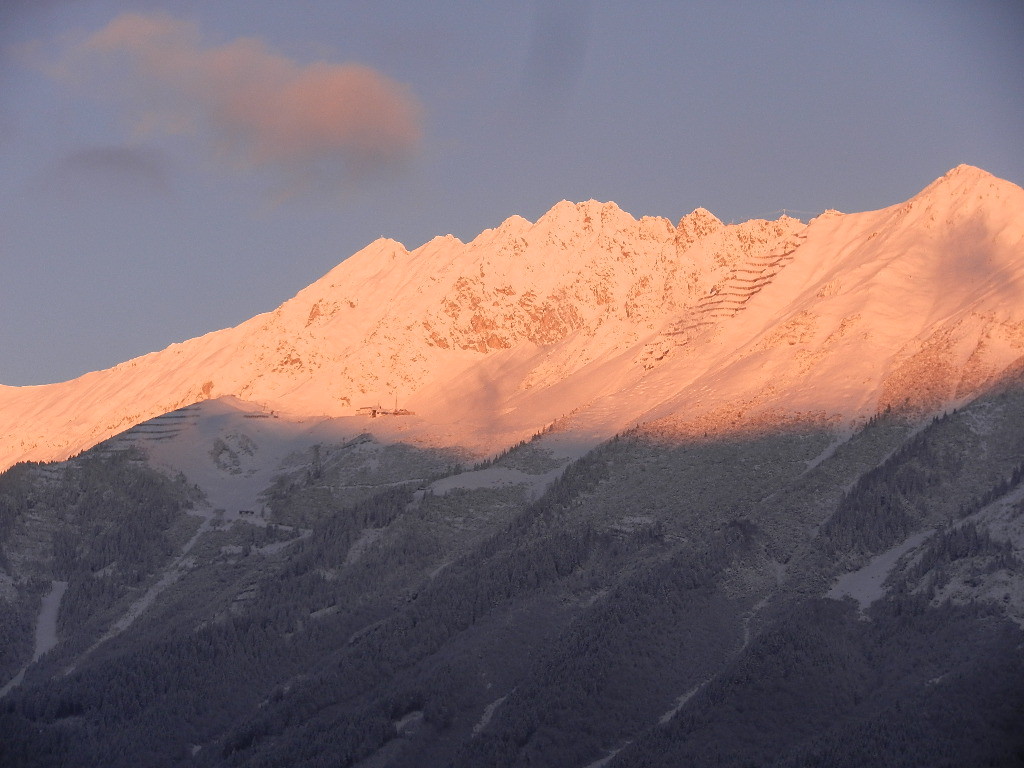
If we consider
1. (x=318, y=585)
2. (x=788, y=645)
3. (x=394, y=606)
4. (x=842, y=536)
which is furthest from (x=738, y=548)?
(x=318, y=585)

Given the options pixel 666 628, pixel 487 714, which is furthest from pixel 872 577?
pixel 487 714

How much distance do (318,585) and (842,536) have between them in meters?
64.8

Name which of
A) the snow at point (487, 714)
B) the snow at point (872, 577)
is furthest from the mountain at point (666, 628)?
the snow at point (487, 714)

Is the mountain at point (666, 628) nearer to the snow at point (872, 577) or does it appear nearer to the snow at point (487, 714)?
the snow at point (872, 577)

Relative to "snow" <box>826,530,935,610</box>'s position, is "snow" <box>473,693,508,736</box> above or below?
above

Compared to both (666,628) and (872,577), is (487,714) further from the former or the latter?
(872,577)

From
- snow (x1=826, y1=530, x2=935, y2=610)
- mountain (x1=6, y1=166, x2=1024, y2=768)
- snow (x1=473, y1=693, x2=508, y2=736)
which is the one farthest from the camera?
snow (x1=826, y1=530, x2=935, y2=610)

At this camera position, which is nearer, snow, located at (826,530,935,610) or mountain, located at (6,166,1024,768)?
mountain, located at (6,166,1024,768)

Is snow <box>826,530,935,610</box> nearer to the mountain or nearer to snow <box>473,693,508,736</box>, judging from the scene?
the mountain

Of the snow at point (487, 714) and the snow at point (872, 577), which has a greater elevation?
the snow at point (487, 714)

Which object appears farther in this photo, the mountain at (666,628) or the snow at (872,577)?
the snow at (872,577)

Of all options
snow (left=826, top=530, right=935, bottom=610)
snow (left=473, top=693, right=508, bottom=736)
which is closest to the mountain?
snow (left=826, top=530, right=935, bottom=610)

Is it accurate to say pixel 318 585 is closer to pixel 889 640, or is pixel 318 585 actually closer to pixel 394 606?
pixel 394 606

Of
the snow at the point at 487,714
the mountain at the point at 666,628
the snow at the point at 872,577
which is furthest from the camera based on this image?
the snow at the point at 872,577
